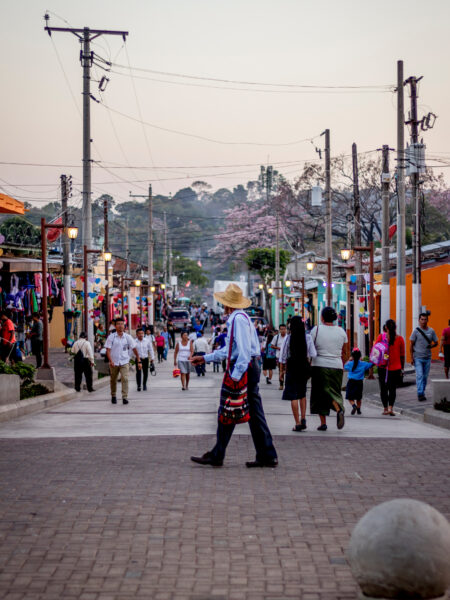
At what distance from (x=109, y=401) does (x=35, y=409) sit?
110 inches

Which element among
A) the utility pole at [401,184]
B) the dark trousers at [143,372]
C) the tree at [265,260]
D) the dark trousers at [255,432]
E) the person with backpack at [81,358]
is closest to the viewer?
the dark trousers at [255,432]

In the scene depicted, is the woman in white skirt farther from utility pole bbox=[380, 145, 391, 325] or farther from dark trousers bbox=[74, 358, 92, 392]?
utility pole bbox=[380, 145, 391, 325]

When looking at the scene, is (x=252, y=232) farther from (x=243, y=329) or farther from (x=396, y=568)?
(x=396, y=568)

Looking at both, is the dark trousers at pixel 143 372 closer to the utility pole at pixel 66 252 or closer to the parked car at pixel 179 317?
the utility pole at pixel 66 252

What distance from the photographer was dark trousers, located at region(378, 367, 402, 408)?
1465 centimetres

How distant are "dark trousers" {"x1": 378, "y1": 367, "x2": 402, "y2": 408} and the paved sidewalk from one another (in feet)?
Answer: 7.44

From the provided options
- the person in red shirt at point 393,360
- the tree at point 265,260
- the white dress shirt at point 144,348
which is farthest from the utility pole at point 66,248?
the tree at point 265,260

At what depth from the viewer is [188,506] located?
707 cm

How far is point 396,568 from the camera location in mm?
4273

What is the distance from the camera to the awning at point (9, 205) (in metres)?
20.1

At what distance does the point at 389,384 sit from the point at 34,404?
659cm

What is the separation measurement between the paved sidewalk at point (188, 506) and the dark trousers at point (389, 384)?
2.27m

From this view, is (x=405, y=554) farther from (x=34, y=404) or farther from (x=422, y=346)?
(x=422, y=346)

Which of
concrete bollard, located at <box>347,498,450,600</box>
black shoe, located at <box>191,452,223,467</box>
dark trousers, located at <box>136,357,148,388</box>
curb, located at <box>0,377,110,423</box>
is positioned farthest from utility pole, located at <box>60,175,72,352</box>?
concrete bollard, located at <box>347,498,450,600</box>
